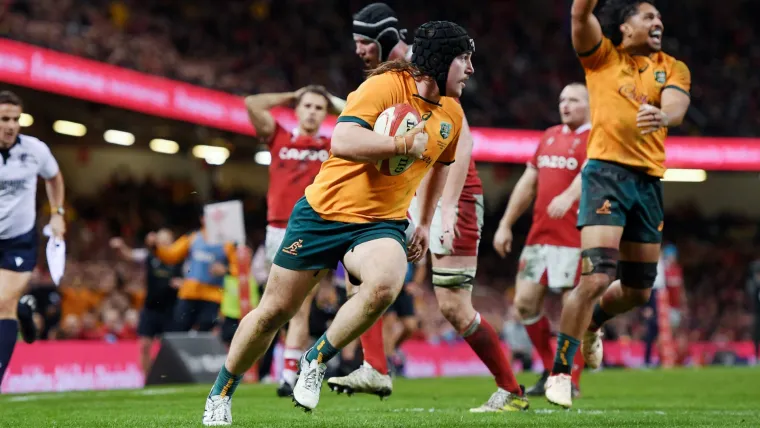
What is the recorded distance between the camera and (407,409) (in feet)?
24.4

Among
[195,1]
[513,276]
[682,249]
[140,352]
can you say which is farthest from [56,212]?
[682,249]

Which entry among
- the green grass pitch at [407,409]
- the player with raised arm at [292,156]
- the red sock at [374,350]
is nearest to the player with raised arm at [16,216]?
the green grass pitch at [407,409]

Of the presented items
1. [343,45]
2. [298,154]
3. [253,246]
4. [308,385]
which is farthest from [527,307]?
[343,45]

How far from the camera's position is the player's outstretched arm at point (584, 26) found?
677 cm

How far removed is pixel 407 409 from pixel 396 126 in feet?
9.30

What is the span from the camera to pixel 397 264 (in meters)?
5.20

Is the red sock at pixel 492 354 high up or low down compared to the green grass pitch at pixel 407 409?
up

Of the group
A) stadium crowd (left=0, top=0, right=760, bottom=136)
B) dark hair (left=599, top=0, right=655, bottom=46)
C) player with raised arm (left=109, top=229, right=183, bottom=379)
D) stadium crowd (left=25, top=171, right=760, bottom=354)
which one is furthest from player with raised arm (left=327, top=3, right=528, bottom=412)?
stadium crowd (left=0, top=0, right=760, bottom=136)

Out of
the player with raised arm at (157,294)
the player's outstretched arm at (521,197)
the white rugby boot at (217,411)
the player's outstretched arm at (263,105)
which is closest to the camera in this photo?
the white rugby boot at (217,411)

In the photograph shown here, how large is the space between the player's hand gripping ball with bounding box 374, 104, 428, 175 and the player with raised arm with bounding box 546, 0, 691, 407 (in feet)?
6.87

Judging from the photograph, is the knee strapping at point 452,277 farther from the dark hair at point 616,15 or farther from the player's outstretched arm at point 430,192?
the dark hair at point 616,15

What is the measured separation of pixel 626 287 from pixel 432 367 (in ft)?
38.5

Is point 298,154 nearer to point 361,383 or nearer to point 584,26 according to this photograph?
point 584,26

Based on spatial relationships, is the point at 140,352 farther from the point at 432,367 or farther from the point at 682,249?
the point at 682,249
